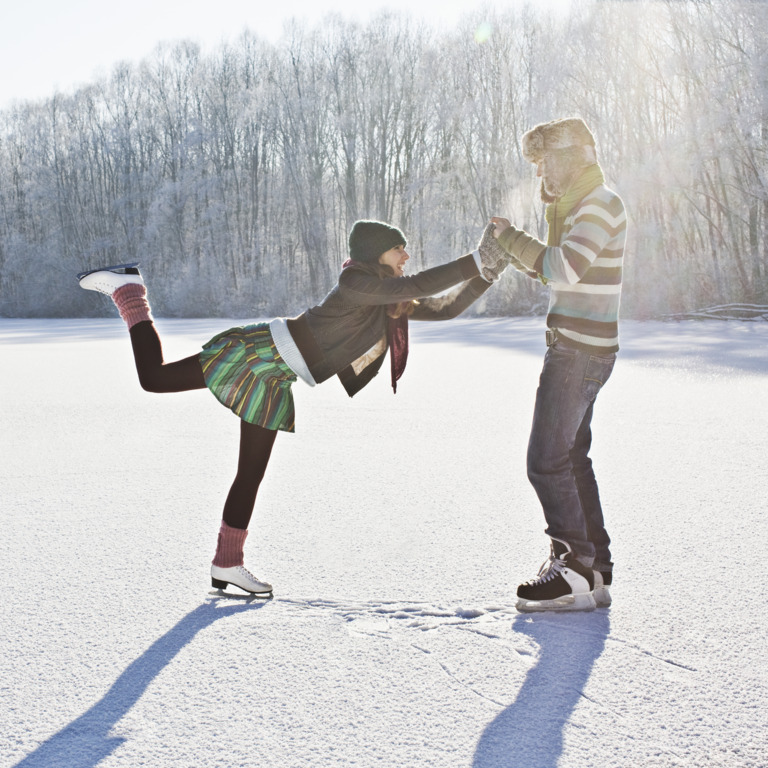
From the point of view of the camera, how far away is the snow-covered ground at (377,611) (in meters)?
1.95

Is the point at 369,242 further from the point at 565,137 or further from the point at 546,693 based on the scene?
the point at 546,693

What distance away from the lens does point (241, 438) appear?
9.57 ft

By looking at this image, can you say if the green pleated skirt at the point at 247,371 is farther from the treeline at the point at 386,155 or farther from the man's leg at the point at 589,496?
the treeline at the point at 386,155

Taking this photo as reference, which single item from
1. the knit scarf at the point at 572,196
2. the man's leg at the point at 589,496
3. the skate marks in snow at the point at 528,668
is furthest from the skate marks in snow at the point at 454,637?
the knit scarf at the point at 572,196

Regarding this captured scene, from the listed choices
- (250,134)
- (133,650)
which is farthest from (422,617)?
(250,134)

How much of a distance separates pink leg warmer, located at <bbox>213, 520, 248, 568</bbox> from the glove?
1.28 m

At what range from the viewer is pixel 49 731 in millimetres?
1979

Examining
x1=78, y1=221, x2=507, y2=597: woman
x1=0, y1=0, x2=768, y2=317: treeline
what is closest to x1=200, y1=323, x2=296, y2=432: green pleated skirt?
x1=78, y1=221, x2=507, y2=597: woman

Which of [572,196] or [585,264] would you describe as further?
[572,196]

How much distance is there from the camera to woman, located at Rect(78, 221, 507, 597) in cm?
274

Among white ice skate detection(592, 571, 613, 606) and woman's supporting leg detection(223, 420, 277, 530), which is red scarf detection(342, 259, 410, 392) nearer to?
woman's supporting leg detection(223, 420, 277, 530)

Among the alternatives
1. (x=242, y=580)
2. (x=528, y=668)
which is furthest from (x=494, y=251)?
(x=242, y=580)

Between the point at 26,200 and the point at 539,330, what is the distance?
127 ft

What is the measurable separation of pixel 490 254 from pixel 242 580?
143 centimetres
